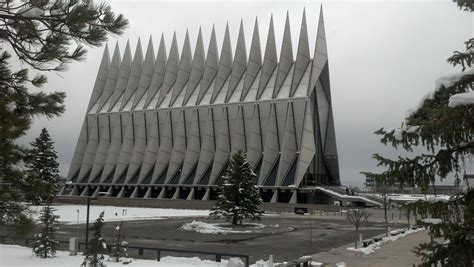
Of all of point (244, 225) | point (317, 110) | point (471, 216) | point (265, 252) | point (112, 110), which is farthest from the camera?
point (112, 110)

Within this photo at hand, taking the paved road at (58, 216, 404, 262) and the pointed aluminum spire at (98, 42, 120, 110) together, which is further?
the pointed aluminum spire at (98, 42, 120, 110)

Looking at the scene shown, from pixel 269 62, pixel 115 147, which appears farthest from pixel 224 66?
pixel 115 147

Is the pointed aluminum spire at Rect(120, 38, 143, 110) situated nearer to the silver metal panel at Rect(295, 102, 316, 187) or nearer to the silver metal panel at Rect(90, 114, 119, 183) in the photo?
the silver metal panel at Rect(90, 114, 119, 183)

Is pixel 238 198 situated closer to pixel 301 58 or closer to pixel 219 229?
pixel 219 229

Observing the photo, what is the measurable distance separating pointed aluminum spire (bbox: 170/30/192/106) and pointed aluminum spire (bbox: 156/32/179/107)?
2.29m

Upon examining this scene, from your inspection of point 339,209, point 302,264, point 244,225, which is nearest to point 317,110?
point 339,209

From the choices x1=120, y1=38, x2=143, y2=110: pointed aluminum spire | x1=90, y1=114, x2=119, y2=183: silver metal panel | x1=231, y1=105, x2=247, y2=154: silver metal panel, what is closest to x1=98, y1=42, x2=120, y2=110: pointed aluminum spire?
x1=120, y1=38, x2=143, y2=110: pointed aluminum spire

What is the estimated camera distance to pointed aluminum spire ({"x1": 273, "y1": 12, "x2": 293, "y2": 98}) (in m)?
63.1

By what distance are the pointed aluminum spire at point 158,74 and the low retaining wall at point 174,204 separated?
1708cm

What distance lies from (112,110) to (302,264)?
224 ft

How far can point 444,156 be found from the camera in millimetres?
5668

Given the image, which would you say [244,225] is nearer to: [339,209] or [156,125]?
[339,209]

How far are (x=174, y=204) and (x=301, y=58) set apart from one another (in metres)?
25.0

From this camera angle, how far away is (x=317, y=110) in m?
62.8
